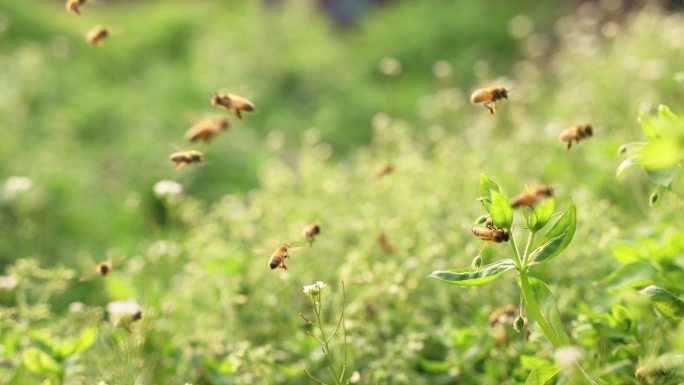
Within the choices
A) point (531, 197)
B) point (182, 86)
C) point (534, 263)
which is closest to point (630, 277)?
point (534, 263)

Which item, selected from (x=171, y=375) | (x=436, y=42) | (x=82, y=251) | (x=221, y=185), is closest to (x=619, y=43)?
(x=436, y=42)

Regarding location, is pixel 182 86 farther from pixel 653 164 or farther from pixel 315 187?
pixel 653 164

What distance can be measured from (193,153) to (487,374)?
3.45 feet

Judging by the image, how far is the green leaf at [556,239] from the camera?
5.18 feet

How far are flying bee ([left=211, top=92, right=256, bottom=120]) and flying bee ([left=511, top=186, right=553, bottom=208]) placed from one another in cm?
95

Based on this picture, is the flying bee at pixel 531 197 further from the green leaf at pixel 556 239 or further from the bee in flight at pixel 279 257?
the bee in flight at pixel 279 257

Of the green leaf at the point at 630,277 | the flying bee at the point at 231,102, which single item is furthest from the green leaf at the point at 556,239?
the flying bee at the point at 231,102

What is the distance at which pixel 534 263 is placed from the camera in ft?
5.22

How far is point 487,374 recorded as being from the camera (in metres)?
2.16

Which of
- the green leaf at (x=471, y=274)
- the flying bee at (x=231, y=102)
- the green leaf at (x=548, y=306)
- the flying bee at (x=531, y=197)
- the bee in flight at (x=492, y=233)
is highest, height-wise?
the flying bee at (x=231, y=102)

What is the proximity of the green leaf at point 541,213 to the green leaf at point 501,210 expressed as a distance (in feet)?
0.19

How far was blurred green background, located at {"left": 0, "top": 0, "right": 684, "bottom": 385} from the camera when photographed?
2.20 meters

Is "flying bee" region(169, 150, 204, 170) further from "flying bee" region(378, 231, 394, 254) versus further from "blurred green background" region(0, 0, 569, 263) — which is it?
"blurred green background" region(0, 0, 569, 263)

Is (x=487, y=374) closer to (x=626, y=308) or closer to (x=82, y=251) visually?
(x=626, y=308)
